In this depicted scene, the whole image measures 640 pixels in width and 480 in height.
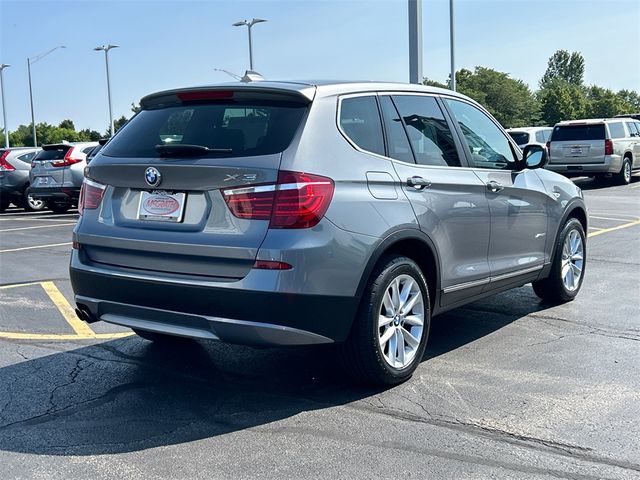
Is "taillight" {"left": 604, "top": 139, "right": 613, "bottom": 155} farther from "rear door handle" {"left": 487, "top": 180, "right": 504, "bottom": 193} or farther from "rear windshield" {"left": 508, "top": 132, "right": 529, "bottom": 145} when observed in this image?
"rear door handle" {"left": 487, "top": 180, "right": 504, "bottom": 193}

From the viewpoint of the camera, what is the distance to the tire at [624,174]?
21.6 metres

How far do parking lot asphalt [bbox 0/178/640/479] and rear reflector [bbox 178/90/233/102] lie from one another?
5.72ft

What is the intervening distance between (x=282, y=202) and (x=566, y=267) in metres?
3.79

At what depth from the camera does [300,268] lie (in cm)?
386

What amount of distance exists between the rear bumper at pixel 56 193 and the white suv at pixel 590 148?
12893mm

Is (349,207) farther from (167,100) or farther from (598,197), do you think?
(598,197)

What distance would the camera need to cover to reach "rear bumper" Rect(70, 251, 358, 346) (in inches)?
152

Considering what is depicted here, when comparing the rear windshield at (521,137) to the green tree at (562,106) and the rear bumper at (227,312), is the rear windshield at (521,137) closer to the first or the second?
the rear bumper at (227,312)

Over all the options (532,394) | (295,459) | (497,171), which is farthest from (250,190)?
(497,171)

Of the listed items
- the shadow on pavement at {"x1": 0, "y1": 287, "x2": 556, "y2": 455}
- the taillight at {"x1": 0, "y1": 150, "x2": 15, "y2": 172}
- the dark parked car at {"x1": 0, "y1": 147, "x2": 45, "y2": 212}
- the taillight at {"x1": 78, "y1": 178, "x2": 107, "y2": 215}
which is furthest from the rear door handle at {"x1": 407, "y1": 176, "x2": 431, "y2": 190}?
the taillight at {"x1": 0, "y1": 150, "x2": 15, "y2": 172}

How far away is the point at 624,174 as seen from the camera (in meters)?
21.7

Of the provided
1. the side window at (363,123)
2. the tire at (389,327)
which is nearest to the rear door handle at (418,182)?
the side window at (363,123)

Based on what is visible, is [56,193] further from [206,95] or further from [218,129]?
[218,129]

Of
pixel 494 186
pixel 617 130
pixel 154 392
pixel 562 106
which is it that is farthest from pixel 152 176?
pixel 562 106
